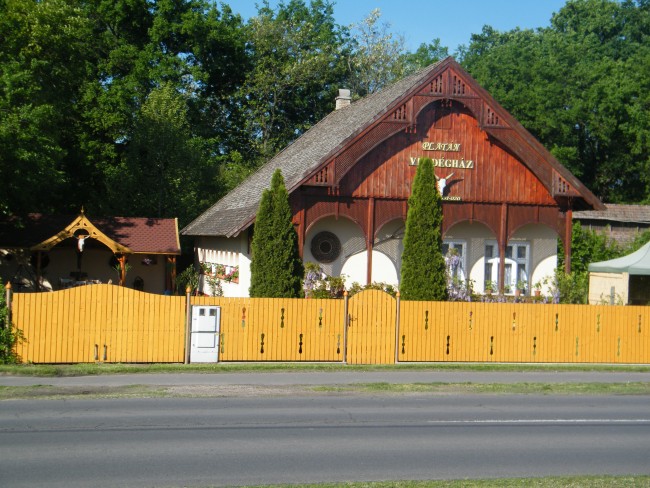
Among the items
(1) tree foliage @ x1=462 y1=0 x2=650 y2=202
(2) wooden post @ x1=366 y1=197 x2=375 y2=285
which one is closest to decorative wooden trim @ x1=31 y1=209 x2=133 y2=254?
(2) wooden post @ x1=366 y1=197 x2=375 y2=285

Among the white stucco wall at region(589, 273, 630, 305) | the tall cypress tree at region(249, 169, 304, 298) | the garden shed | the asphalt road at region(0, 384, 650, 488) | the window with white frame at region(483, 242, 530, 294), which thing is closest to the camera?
the asphalt road at region(0, 384, 650, 488)

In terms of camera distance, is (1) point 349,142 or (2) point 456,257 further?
(2) point 456,257

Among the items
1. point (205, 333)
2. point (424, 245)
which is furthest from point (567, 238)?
point (205, 333)

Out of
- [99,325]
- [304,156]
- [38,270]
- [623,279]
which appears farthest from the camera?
[304,156]

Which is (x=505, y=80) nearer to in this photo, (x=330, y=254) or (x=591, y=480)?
(x=330, y=254)

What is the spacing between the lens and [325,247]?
1095 inches

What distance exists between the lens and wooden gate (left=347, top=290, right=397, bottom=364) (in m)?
21.0

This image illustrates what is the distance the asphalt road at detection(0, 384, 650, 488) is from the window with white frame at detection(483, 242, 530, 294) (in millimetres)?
13569

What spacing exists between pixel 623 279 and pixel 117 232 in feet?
59.4

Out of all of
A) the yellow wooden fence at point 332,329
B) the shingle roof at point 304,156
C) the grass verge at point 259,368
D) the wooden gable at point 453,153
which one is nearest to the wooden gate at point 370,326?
the yellow wooden fence at point 332,329

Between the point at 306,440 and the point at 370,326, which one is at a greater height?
the point at 370,326

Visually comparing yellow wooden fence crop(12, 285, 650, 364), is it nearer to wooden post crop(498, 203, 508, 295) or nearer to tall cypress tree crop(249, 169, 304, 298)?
tall cypress tree crop(249, 169, 304, 298)

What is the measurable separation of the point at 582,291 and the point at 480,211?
4275 mm

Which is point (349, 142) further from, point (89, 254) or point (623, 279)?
point (623, 279)
